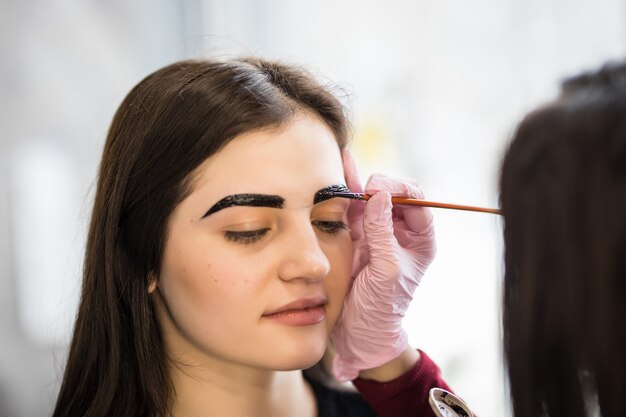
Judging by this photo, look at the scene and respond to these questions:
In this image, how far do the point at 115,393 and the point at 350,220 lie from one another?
1.68ft

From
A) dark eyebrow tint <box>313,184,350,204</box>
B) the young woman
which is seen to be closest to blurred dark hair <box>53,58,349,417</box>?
the young woman

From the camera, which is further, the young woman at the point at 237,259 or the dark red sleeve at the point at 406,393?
the dark red sleeve at the point at 406,393

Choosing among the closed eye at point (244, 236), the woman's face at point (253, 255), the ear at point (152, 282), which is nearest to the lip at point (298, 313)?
the woman's face at point (253, 255)

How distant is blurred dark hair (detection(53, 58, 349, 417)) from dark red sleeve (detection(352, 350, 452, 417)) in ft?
1.19

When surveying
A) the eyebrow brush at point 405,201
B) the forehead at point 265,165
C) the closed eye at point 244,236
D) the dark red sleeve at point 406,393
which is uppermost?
the forehead at point 265,165

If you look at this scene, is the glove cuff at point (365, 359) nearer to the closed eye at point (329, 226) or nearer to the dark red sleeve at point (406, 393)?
the dark red sleeve at point (406, 393)

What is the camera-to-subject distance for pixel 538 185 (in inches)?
29.4

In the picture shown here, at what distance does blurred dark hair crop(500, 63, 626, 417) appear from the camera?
2.31 feet

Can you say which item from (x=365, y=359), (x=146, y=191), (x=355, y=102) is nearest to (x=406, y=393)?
(x=365, y=359)

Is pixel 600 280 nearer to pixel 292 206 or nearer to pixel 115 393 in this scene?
pixel 292 206

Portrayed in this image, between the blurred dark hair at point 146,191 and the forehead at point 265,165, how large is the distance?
2 cm

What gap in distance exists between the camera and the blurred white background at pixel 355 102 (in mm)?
1633

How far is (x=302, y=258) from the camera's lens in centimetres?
95

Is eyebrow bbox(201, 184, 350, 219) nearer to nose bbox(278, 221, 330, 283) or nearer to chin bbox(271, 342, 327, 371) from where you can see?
nose bbox(278, 221, 330, 283)
